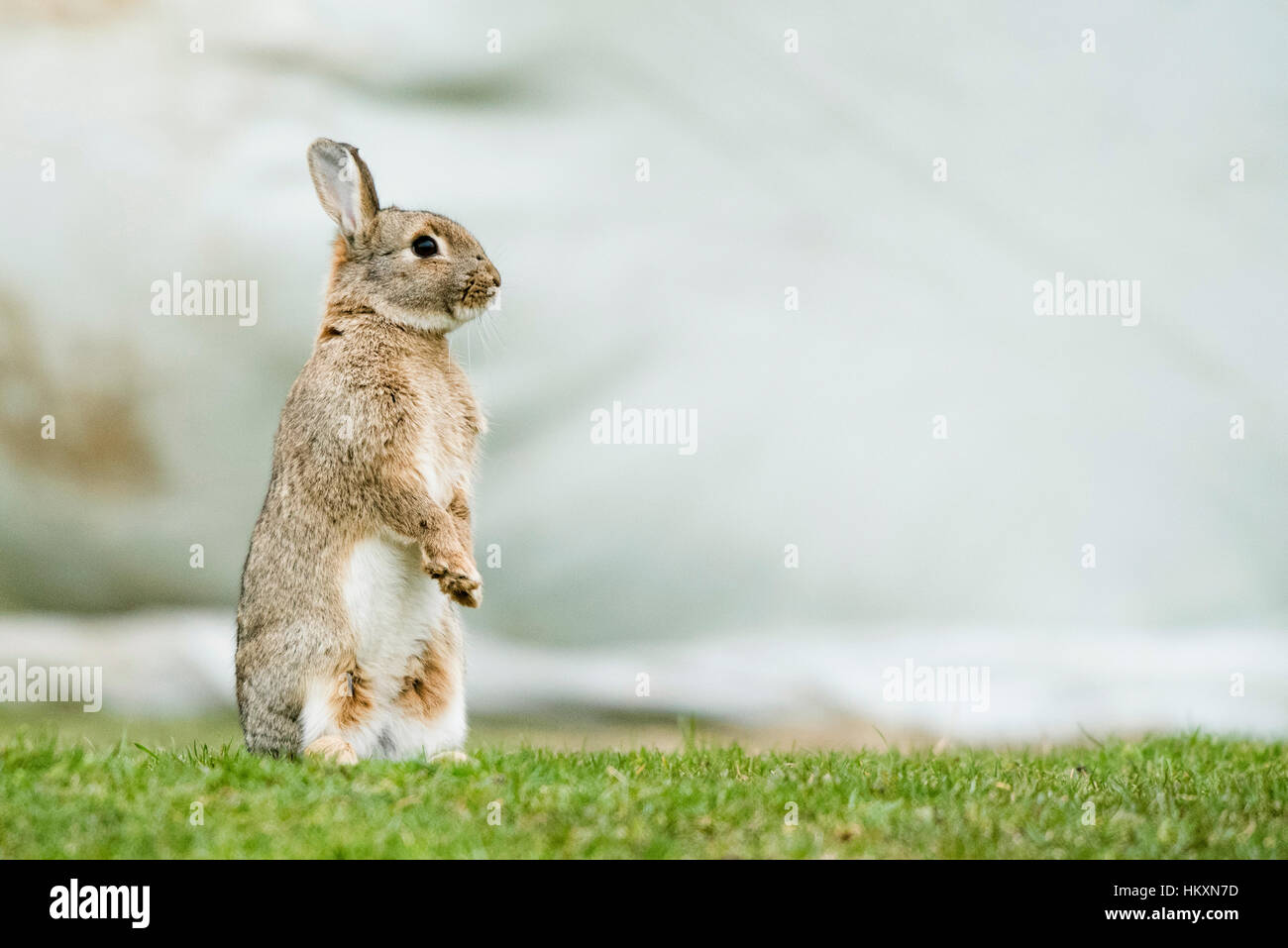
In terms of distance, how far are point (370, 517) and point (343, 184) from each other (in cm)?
191

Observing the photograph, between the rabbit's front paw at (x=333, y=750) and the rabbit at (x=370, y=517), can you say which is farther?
the rabbit at (x=370, y=517)

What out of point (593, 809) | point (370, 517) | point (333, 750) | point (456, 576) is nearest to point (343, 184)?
point (370, 517)

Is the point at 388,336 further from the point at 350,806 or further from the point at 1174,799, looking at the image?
the point at 1174,799

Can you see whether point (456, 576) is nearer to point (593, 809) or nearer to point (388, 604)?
point (388, 604)

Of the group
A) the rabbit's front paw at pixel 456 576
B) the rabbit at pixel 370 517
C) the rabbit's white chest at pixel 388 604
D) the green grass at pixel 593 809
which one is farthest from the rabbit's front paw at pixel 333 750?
the rabbit's front paw at pixel 456 576

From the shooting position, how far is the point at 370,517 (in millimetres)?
6859

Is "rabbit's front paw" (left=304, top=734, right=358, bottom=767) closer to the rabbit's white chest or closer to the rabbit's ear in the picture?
the rabbit's white chest

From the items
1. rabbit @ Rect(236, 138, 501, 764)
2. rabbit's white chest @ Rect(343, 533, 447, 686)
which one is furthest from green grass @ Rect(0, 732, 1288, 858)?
rabbit's white chest @ Rect(343, 533, 447, 686)

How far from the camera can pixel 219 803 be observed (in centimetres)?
554

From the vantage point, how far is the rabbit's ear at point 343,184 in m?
7.39

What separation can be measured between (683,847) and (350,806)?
1383 millimetres

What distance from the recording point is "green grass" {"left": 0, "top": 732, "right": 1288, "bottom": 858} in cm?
502

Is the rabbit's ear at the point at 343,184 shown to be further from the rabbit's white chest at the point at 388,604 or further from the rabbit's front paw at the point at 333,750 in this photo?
the rabbit's front paw at the point at 333,750
